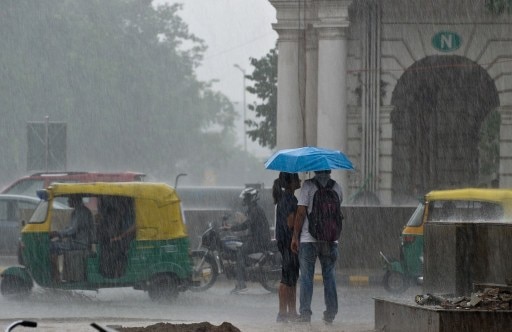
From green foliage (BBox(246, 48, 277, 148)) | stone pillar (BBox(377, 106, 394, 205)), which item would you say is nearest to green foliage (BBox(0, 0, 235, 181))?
green foliage (BBox(246, 48, 277, 148))

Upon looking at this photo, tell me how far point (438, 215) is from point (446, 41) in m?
12.3

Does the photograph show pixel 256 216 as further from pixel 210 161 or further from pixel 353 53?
pixel 210 161

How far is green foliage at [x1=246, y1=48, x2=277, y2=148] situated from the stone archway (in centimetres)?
1264

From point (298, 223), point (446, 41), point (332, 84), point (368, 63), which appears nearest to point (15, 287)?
point (298, 223)

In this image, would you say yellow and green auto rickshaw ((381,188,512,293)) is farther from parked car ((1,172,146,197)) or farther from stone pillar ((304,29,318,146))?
stone pillar ((304,29,318,146))

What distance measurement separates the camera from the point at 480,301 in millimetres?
10984

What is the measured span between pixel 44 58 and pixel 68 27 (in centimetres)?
299

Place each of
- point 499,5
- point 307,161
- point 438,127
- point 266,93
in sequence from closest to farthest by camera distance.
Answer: point 307,161, point 499,5, point 438,127, point 266,93

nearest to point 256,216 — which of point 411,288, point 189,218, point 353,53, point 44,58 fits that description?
point 411,288

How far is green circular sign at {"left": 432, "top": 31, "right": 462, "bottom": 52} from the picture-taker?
104ft

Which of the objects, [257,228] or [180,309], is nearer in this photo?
[180,309]

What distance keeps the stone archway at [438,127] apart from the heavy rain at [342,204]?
43mm

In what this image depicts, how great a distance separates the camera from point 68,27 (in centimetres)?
7506

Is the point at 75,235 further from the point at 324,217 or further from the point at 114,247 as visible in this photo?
the point at 324,217
